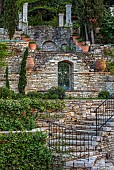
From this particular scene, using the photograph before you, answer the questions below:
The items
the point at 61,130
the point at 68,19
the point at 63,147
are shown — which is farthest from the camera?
the point at 68,19

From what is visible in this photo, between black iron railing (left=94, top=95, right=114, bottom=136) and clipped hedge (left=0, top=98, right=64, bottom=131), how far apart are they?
221 cm

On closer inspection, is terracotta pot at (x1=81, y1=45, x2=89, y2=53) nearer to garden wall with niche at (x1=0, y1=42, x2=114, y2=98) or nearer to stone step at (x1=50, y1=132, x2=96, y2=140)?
garden wall with niche at (x1=0, y1=42, x2=114, y2=98)

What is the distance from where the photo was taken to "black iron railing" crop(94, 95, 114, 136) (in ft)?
55.0

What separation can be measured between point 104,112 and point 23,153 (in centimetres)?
514

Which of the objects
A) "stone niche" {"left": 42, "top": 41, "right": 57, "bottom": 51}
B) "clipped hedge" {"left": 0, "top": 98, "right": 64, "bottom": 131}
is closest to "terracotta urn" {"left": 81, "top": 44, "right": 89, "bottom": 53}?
"stone niche" {"left": 42, "top": 41, "right": 57, "bottom": 51}

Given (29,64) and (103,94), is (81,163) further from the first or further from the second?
(29,64)

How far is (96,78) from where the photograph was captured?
2375cm

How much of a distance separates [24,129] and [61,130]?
172cm

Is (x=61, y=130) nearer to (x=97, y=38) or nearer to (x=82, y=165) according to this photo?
(x=82, y=165)

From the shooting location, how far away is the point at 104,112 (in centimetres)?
1806

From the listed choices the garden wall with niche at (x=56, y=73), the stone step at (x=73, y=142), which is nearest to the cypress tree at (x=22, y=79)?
the garden wall with niche at (x=56, y=73)

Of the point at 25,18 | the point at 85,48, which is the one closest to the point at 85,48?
the point at 85,48

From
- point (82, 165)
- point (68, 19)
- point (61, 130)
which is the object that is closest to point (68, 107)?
point (61, 130)

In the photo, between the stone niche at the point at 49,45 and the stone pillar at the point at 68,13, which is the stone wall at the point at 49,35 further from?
the stone pillar at the point at 68,13
